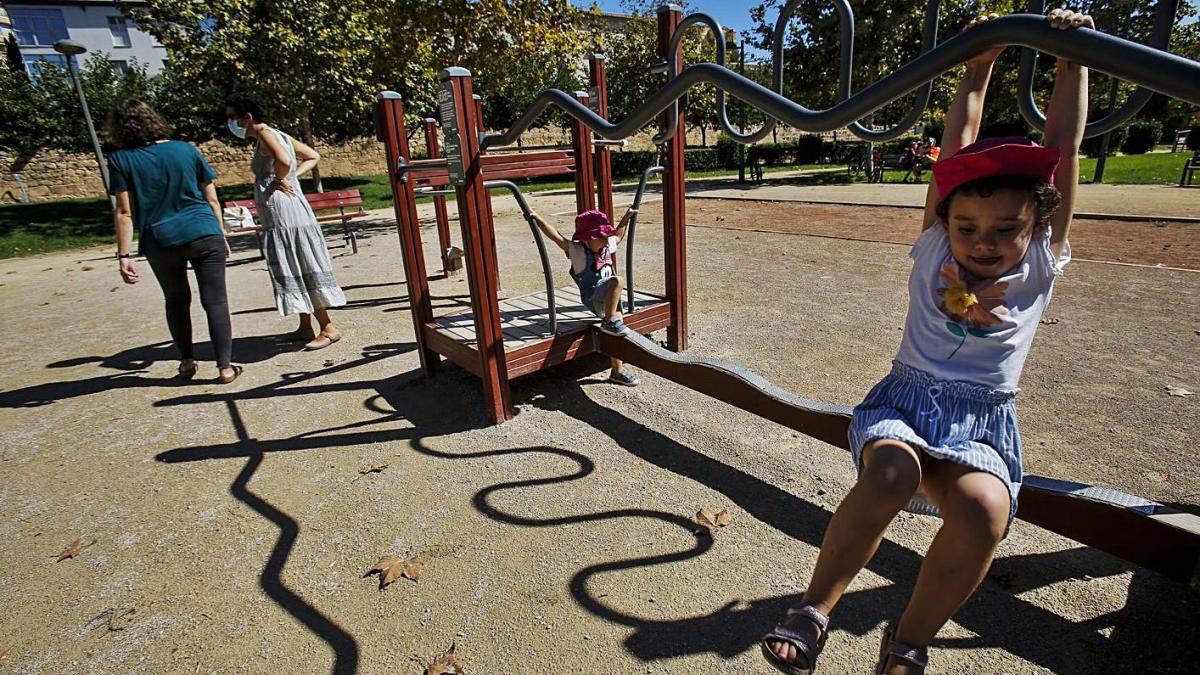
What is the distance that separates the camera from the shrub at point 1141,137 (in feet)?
83.3

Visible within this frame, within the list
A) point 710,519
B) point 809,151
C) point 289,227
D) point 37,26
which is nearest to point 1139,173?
point 809,151

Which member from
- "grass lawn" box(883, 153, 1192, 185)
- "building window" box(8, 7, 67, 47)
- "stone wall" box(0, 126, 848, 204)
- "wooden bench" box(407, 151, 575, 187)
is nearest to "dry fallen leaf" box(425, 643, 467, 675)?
"wooden bench" box(407, 151, 575, 187)

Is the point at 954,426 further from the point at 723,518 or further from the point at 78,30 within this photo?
the point at 78,30

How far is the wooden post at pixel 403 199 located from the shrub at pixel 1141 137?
32373 millimetres

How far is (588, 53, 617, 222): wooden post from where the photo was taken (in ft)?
12.8

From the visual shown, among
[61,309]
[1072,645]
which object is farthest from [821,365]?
[61,309]

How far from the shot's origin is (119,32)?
42531mm

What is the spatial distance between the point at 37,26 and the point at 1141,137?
205 feet

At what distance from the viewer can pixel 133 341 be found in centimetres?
546

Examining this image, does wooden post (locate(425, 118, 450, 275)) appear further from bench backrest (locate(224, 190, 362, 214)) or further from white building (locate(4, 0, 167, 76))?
white building (locate(4, 0, 167, 76))

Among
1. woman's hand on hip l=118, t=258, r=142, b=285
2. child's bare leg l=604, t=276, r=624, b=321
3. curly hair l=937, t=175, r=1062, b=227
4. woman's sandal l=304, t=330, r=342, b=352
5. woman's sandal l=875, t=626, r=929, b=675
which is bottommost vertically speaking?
woman's sandal l=304, t=330, r=342, b=352

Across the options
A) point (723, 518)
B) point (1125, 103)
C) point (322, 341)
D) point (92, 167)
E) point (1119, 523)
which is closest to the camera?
point (1125, 103)

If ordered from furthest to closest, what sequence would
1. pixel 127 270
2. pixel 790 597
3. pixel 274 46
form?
pixel 274 46 → pixel 127 270 → pixel 790 597

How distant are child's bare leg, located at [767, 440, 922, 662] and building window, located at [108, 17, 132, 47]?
185ft
